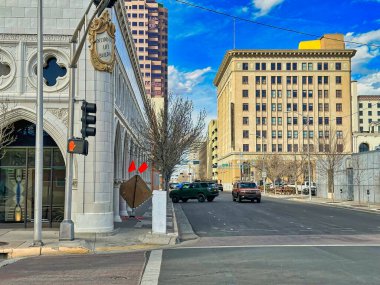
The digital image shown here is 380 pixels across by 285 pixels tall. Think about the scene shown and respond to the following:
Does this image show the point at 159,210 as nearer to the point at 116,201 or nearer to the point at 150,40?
the point at 116,201

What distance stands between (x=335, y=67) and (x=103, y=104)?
347ft

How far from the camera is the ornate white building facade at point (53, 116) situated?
55.1ft

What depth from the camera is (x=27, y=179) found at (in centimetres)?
1806

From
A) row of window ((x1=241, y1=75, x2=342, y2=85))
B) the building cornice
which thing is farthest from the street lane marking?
row of window ((x1=241, y1=75, x2=342, y2=85))

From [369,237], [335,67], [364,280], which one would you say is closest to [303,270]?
[364,280]

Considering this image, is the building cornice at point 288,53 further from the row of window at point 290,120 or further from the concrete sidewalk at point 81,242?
the concrete sidewalk at point 81,242

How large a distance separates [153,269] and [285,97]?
10797 centimetres

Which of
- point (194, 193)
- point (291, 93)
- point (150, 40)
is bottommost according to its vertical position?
point (194, 193)

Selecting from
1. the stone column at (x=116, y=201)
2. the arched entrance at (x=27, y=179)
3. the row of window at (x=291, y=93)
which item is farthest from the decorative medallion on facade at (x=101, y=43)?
the row of window at (x=291, y=93)

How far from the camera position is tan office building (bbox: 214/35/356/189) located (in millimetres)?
112062

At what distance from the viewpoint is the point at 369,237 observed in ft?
54.6

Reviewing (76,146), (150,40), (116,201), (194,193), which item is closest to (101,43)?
(76,146)

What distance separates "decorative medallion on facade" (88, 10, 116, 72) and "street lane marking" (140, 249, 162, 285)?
784 cm

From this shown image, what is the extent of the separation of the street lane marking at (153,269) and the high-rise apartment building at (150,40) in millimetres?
131701
